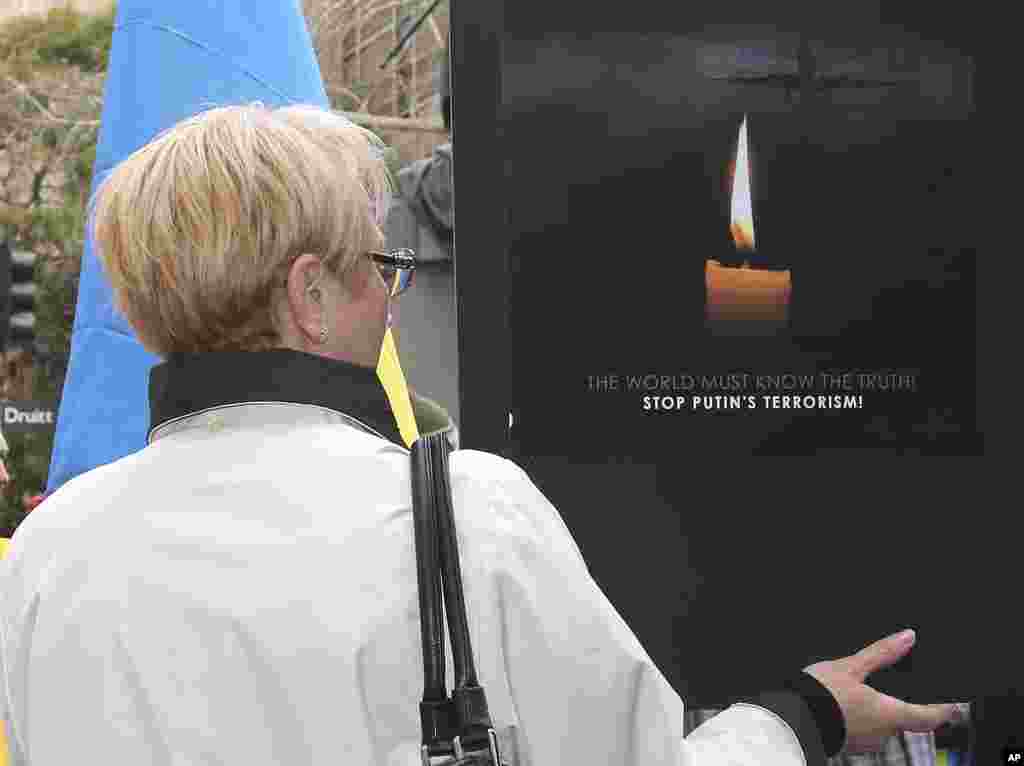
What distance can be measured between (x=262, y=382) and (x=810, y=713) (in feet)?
2.25

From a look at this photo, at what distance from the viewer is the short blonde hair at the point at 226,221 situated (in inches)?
48.7

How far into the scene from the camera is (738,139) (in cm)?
173

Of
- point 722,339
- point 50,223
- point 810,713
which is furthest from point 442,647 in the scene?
point 50,223

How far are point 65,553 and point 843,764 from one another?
1.12 meters

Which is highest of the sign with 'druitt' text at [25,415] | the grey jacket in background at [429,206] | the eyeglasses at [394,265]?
Result: the grey jacket in background at [429,206]

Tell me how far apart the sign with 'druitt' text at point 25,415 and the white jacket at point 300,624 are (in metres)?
16.3

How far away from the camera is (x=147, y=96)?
2.35 m

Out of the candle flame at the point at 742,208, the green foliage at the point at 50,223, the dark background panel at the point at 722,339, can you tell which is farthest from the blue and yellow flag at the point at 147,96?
the green foliage at the point at 50,223

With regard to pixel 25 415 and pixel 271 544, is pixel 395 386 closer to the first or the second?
pixel 271 544

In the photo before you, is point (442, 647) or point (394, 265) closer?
point (442, 647)

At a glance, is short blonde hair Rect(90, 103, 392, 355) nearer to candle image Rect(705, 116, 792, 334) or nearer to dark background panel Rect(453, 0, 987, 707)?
dark background panel Rect(453, 0, 987, 707)

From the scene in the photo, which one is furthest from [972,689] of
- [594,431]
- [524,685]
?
[524,685]

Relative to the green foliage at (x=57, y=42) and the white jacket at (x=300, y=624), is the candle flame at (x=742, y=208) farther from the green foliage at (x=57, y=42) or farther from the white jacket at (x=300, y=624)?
the green foliage at (x=57, y=42)

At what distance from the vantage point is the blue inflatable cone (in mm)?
2346
